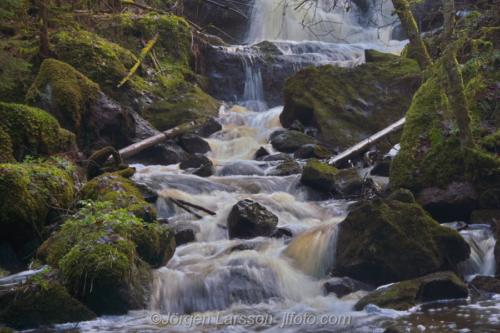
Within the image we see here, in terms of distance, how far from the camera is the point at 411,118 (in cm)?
835

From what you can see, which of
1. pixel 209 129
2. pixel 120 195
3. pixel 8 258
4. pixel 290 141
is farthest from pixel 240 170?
pixel 8 258

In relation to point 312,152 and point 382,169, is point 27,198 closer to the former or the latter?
point 382,169

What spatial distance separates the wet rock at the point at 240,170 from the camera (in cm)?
1054

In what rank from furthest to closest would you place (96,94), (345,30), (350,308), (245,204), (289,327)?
(345,30) < (96,94) < (245,204) < (350,308) < (289,327)

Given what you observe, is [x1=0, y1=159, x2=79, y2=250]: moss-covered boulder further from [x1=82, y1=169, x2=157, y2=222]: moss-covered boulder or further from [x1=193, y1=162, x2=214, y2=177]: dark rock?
[x1=193, y1=162, x2=214, y2=177]: dark rock

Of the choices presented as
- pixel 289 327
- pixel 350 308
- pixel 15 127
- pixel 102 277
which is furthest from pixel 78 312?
pixel 15 127

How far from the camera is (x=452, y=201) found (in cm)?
698

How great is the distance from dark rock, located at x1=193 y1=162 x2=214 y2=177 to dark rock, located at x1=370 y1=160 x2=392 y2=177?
11.2ft

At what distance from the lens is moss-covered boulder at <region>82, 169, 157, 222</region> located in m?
6.09

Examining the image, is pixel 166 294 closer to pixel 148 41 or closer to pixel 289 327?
pixel 289 327

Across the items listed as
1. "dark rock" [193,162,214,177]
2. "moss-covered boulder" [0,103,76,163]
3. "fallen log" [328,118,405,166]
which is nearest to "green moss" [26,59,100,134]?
"moss-covered boulder" [0,103,76,163]

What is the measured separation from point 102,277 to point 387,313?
265cm

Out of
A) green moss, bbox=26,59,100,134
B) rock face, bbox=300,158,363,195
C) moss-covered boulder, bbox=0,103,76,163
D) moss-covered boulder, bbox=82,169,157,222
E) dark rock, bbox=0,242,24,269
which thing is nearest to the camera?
dark rock, bbox=0,242,24,269

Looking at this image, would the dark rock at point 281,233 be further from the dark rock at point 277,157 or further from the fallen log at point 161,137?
the fallen log at point 161,137
